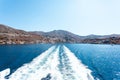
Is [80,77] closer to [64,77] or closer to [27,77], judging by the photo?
[64,77]

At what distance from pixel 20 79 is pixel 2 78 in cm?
289

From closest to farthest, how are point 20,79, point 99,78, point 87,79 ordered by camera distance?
point 20,79 → point 87,79 → point 99,78

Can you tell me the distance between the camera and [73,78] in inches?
985

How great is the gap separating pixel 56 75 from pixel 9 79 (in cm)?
645

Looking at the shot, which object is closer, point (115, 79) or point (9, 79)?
point (9, 79)

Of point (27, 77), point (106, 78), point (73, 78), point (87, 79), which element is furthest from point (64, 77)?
point (106, 78)

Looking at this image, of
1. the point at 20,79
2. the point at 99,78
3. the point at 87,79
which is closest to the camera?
the point at 20,79

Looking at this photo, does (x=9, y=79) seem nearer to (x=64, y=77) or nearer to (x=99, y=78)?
(x=64, y=77)

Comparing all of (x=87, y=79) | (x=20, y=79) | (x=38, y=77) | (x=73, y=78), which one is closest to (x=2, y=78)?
(x=20, y=79)

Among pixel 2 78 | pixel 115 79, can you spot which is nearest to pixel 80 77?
pixel 115 79

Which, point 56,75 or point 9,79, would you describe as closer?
point 9,79

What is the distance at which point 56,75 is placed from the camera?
26.6m

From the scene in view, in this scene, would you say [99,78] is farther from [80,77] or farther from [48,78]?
[48,78]

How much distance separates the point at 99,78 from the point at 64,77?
552 centimetres
